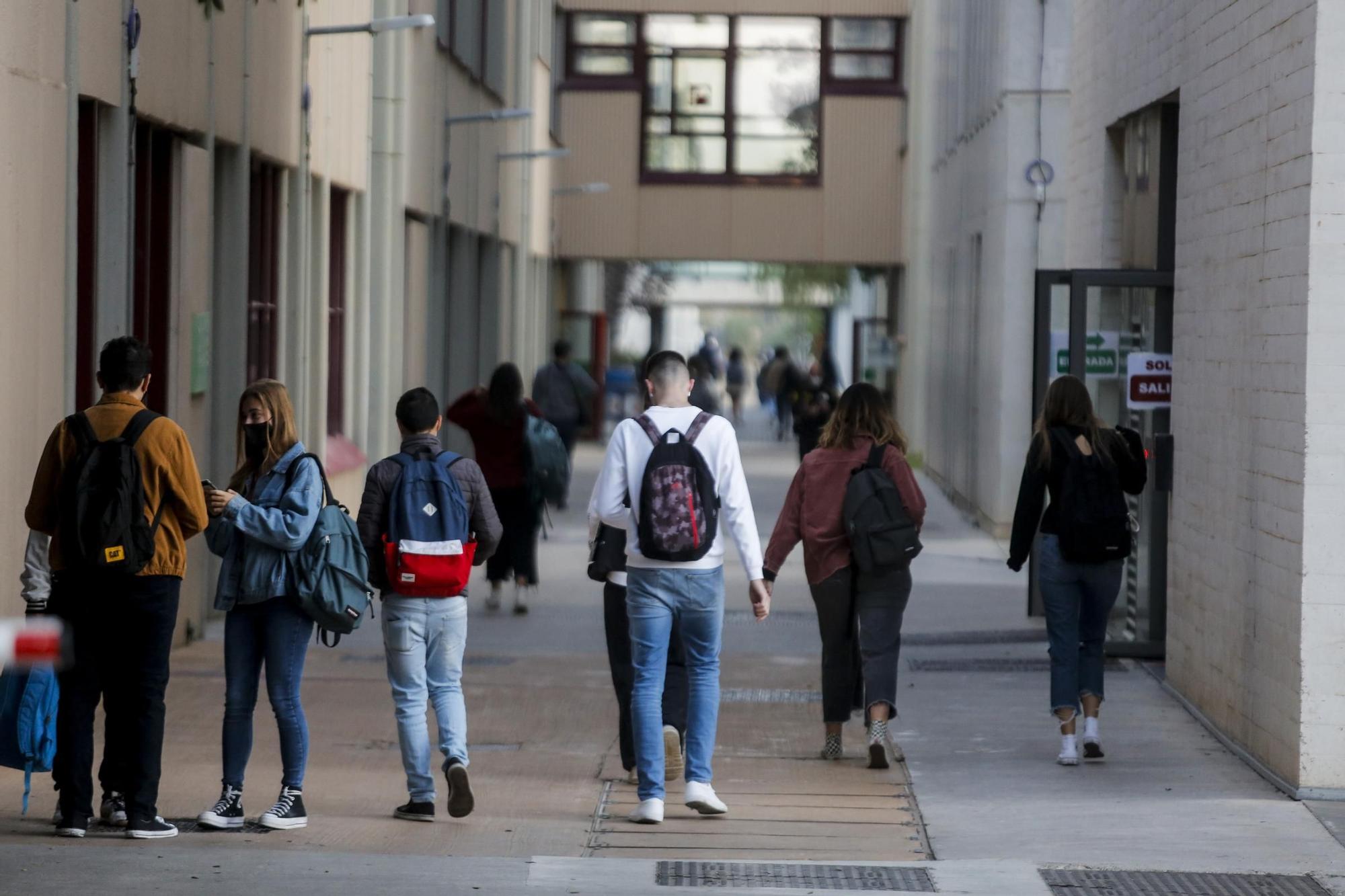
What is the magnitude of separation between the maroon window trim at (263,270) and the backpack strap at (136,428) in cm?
737

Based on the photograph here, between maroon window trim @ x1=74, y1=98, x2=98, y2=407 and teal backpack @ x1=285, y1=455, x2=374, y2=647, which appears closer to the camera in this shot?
teal backpack @ x1=285, y1=455, x2=374, y2=647

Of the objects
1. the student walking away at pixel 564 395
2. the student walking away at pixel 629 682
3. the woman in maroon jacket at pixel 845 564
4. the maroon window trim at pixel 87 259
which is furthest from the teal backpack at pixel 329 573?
the student walking away at pixel 564 395

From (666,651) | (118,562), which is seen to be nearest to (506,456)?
(666,651)

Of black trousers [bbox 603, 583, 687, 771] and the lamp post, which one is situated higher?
the lamp post

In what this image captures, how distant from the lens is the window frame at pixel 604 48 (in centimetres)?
3684

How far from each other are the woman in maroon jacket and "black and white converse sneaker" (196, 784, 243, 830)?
2613 mm

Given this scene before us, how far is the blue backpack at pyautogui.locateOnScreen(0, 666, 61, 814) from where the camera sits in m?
7.25

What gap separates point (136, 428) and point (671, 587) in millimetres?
1962

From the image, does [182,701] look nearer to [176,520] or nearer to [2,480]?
[2,480]

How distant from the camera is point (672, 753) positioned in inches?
347

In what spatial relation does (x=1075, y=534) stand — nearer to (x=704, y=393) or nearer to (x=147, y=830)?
(x=147, y=830)

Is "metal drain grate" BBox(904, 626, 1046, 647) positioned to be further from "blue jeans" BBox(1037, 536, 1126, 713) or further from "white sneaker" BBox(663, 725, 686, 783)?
"white sneaker" BBox(663, 725, 686, 783)

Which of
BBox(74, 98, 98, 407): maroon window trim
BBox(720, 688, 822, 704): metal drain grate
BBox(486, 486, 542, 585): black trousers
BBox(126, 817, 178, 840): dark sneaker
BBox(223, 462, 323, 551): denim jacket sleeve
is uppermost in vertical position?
BBox(74, 98, 98, 407): maroon window trim

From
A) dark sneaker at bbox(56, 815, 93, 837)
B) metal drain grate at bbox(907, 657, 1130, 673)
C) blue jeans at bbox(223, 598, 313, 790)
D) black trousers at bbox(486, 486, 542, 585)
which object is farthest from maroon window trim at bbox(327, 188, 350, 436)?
dark sneaker at bbox(56, 815, 93, 837)
